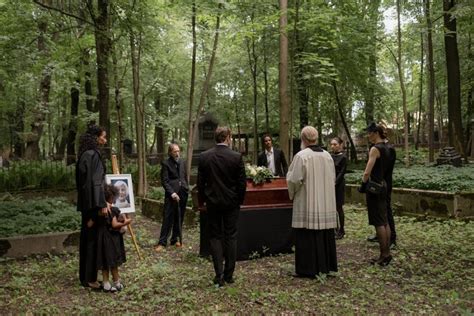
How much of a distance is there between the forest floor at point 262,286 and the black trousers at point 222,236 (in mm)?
260

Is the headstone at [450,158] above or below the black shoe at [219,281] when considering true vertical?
above

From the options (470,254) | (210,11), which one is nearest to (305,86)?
(210,11)

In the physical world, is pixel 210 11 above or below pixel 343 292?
above

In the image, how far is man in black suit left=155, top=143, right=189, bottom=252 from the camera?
7.96 m

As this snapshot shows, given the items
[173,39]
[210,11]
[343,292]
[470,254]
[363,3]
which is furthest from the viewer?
[173,39]

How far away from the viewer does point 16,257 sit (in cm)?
714

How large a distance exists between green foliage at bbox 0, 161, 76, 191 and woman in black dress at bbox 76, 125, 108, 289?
9.58 m

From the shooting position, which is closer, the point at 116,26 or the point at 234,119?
the point at 116,26

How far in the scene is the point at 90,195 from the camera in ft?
17.0

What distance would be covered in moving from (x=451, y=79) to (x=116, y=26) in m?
11.6

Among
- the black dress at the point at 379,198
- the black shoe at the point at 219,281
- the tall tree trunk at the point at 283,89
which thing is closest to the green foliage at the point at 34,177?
the tall tree trunk at the point at 283,89

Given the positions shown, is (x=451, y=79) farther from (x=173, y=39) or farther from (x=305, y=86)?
(x=173, y=39)

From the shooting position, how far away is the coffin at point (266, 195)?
6.77m

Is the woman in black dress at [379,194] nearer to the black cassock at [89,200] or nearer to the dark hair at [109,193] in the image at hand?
the dark hair at [109,193]
